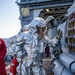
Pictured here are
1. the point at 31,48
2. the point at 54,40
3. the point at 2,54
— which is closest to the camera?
the point at 31,48

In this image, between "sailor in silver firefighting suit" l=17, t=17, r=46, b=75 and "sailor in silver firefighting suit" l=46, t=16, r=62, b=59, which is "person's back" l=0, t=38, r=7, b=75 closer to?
"sailor in silver firefighting suit" l=17, t=17, r=46, b=75

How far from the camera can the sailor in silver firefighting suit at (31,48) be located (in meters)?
5.07

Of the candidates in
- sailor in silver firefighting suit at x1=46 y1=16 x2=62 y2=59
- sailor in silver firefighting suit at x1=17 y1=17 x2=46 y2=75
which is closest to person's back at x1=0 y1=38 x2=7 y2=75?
sailor in silver firefighting suit at x1=17 y1=17 x2=46 y2=75

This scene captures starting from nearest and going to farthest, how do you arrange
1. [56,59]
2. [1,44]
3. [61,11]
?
1. [1,44]
2. [56,59]
3. [61,11]

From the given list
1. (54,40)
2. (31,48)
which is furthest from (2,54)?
(54,40)

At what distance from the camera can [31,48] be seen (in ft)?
16.7

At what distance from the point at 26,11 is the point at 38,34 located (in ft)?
28.2

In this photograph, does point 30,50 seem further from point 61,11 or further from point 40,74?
point 61,11

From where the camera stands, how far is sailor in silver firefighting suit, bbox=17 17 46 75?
507 cm

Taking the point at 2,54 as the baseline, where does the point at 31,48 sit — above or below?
above

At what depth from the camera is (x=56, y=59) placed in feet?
22.5

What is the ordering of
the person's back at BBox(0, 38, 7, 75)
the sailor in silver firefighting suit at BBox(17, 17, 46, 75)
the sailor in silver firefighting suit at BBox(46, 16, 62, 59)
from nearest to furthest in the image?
1. the sailor in silver firefighting suit at BBox(17, 17, 46, 75)
2. the sailor in silver firefighting suit at BBox(46, 16, 62, 59)
3. the person's back at BBox(0, 38, 7, 75)

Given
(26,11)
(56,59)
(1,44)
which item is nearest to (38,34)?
(1,44)

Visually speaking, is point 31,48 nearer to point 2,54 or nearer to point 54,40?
point 54,40
